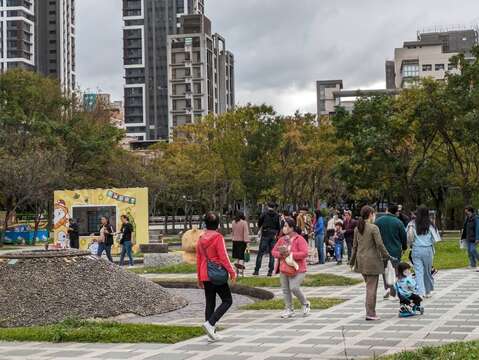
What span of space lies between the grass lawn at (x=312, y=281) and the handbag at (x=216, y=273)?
268 inches

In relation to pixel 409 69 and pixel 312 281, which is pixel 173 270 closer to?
pixel 312 281

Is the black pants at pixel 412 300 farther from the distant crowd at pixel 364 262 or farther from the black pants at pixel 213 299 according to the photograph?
the black pants at pixel 213 299

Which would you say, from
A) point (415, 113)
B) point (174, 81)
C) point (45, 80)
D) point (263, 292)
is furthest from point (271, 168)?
point (174, 81)

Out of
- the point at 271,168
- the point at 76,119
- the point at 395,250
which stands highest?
the point at 76,119

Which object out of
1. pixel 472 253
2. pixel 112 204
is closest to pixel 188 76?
pixel 112 204

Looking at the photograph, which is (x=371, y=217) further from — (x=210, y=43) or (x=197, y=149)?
(x=210, y=43)

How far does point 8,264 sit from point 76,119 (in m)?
41.5

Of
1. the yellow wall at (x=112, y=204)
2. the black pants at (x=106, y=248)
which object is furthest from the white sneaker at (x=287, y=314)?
the yellow wall at (x=112, y=204)

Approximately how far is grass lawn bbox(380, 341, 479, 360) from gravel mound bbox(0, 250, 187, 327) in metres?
6.36

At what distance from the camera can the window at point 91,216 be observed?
30891 mm

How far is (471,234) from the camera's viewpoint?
747 inches

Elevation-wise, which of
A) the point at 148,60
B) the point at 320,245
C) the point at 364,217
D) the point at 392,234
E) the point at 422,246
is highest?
the point at 148,60

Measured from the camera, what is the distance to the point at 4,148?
4550cm

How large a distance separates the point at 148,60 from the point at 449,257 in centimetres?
12610
